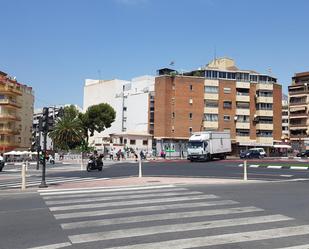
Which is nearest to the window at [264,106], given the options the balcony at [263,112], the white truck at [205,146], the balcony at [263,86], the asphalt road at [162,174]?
the balcony at [263,112]

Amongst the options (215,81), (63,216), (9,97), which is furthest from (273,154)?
(63,216)

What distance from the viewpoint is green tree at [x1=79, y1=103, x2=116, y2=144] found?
10219cm

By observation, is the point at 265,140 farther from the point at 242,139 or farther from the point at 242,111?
the point at 242,111

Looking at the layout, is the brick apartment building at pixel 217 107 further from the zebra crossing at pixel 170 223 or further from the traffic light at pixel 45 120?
the zebra crossing at pixel 170 223

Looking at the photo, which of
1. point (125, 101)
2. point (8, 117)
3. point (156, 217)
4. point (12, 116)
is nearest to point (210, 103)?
point (125, 101)

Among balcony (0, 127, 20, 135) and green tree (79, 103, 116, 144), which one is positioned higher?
green tree (79, 103, 116, 144)

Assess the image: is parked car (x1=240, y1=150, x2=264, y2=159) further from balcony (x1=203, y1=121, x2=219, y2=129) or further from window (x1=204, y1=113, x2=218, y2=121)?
window (x1=204, y1=113, x2=218, y2=121)

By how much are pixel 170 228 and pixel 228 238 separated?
1.47 meters

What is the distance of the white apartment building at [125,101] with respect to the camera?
109000 mm

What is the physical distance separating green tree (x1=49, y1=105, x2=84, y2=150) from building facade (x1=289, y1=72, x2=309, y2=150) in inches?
1937

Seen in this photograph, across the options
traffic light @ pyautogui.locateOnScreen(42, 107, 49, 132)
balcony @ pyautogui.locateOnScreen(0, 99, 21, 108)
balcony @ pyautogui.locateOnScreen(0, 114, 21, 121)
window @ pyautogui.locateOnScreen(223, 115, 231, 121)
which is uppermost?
balcony @ pyautogui.locateOnScreen(0, 99, 21, 108)

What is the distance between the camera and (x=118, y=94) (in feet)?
392

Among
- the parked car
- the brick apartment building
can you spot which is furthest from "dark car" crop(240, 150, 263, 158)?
the brick apartment building

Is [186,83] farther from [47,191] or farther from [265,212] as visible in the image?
[265,212]
